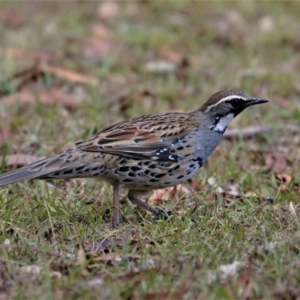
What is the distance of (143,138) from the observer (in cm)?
705

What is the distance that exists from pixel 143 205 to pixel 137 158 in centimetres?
52

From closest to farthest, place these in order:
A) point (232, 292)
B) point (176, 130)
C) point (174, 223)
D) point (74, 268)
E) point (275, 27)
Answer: point (232, 292) < point (74, 268) < point (174, 223) < point (176, 130) < point (275, 27)

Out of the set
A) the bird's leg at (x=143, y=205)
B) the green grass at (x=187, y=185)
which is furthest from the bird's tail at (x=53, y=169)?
the bird's leg at (x=143, y=205)

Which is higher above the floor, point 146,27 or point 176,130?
point 176,130

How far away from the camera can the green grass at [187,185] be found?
539 cm

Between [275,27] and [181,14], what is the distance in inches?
72.2

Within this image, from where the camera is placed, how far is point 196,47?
13781 millimetres

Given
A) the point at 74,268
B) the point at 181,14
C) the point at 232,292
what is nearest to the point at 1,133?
the point at 74,268

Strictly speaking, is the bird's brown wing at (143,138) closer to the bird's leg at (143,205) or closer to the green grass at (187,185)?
the bird's leg at (143,205)

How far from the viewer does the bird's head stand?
7.45 meters

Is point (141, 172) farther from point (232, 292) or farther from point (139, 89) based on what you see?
point (139, 89)

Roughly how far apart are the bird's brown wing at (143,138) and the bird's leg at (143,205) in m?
0.45

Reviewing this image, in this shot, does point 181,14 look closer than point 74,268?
No

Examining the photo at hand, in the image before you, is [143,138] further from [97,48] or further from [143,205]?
[97,48]
